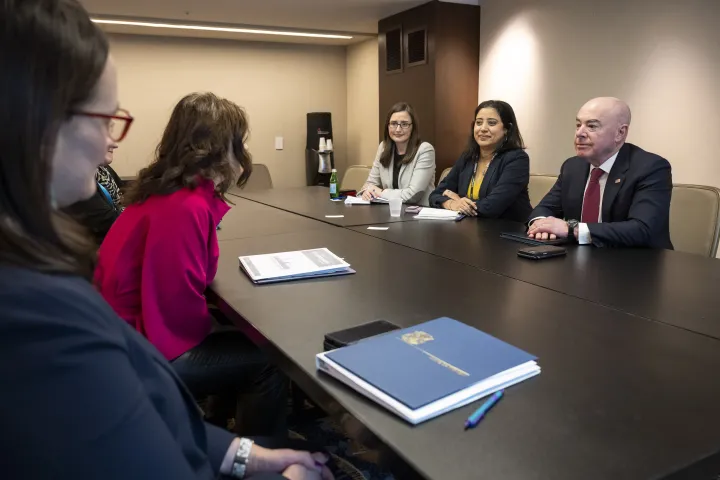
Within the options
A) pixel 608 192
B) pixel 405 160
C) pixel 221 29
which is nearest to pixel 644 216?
pixel 608 192

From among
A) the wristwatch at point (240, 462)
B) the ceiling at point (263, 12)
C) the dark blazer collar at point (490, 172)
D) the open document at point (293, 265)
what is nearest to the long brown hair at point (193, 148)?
the open document at point (293, 265)

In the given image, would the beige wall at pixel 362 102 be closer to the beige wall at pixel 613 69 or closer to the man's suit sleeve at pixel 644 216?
the beige wall at pixel 613 69

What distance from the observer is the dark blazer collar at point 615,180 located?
7.49 feet

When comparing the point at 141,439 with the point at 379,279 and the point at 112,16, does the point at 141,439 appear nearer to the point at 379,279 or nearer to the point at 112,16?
the point at 379,279

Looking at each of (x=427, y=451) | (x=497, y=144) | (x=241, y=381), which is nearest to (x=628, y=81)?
(x=497, y=144)

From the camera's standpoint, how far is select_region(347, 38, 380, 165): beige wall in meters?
6.16

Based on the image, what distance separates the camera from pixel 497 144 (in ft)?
10.5

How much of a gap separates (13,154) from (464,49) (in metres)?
4.85

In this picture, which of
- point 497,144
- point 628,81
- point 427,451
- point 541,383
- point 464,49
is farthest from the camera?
point 464,49

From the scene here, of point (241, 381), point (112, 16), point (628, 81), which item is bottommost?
point (241, 381)

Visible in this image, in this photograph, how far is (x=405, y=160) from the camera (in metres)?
3.85

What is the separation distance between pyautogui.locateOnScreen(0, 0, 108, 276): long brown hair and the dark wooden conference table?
498 mm

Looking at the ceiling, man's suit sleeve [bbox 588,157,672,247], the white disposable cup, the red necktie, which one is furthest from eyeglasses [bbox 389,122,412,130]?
man's suit sleeve [bbox 588,157,672,247]

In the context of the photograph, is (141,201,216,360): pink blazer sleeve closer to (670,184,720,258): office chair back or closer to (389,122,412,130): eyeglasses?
(670,184,720,258): office chair back
